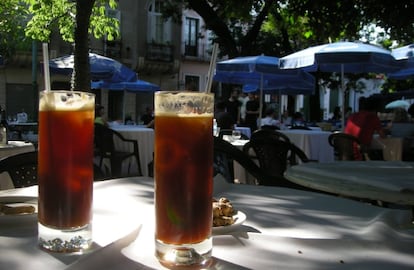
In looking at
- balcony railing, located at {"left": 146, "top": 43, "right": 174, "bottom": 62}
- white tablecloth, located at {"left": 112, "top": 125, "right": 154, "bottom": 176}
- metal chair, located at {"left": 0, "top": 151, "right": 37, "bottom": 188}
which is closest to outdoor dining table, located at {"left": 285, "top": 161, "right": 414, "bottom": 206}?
metal chair, located at {"left": 0, "top": 151, "right": 37, "bottom": 188}

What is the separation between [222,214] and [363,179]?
0.90 m

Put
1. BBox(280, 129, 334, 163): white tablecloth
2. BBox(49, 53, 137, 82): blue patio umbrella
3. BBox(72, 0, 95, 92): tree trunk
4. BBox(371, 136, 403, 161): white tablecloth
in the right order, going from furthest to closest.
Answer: BBox(49, 53, 137, 82): blue patio umbrella
BBox(280, 129, 334, 163): white tablecloth
BBox(371, 136, 403, 161): white tablecloth
BBox(72, 0, 95, 92): tree trunk

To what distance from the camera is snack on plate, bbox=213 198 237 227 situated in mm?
987

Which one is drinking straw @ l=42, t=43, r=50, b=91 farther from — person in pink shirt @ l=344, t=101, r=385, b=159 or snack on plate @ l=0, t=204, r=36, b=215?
person in pink shirt @ l=344, t=101, r=385, b=159

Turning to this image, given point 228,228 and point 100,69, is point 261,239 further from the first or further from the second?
point 100,69

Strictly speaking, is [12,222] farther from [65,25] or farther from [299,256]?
[65,25]

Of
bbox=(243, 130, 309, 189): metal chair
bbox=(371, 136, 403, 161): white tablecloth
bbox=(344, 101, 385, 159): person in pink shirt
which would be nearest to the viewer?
bbox=(243, 130, 309, 189): metal chair

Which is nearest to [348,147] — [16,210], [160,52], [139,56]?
[16,210]

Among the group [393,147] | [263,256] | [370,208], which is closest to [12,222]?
[263,256]

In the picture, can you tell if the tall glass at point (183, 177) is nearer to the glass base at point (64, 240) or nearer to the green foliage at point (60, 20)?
the glass base at point (64, 240)

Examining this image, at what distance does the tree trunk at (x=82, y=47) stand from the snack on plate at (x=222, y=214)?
457 cm

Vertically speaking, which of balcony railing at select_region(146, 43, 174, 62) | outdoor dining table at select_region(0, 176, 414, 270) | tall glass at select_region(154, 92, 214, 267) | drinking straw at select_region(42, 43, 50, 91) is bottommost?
outdoor dining table at select_region(0, 176, 414, 270)

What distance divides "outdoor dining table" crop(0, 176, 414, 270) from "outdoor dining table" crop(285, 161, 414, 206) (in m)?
0.24

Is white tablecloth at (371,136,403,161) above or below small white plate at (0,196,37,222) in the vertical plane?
below
